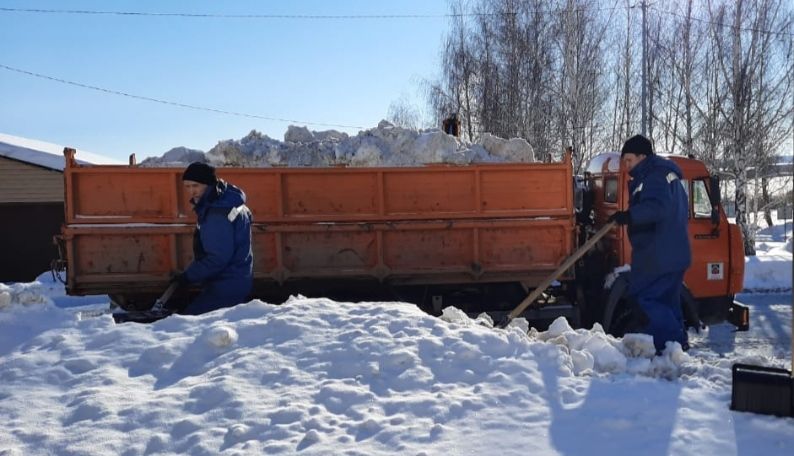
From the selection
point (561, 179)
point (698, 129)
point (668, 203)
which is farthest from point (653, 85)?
point (668, 203)

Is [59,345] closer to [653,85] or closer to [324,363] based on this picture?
[324,363]

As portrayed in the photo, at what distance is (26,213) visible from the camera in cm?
1703

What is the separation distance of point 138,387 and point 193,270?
136cm

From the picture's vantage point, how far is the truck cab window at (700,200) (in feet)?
20.8

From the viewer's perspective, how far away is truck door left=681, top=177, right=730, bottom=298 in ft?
20.5

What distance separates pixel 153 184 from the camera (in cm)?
609

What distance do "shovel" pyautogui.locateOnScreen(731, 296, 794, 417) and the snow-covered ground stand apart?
0.20ft

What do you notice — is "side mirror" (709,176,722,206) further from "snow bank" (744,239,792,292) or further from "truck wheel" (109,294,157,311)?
"snow bank" (744,239,792,292)

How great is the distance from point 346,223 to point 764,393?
424 cm

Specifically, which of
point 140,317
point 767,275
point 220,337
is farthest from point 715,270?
point 767,275

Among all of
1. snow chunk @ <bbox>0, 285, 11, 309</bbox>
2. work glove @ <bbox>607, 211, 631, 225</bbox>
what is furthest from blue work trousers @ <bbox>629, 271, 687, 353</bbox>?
snow chunk @ <bbox>0, 285, 11, 309</bbox>

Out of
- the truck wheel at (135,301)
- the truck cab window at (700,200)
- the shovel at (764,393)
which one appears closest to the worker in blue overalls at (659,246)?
the truck cab window at (700,200)

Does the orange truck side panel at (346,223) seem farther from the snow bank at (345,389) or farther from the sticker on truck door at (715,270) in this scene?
the snow bank at (345,389)

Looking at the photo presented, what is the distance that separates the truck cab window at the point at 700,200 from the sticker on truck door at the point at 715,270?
1.77 feet
